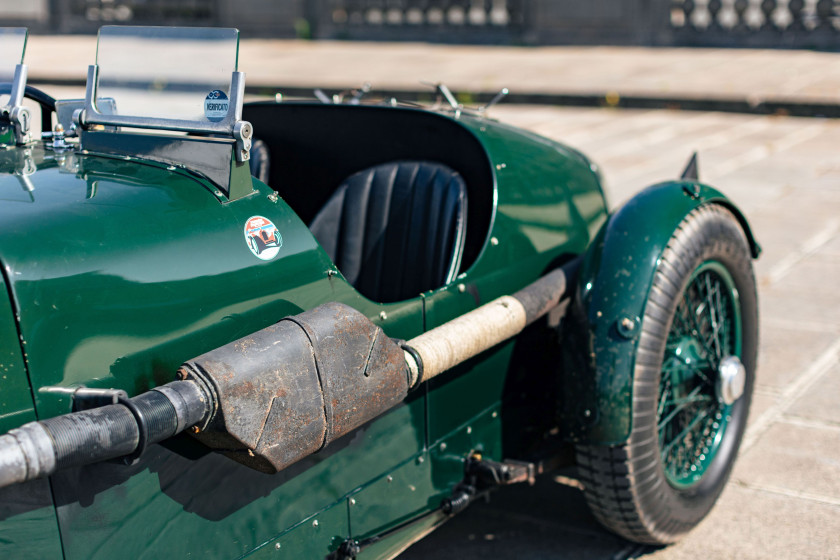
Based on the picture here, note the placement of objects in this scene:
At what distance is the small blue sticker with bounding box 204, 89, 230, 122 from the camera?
2.06 m

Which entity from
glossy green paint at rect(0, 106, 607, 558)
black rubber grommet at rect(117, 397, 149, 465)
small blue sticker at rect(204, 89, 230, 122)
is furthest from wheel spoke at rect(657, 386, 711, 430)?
black rubber grommet at rect(117, 397, 149, 465)

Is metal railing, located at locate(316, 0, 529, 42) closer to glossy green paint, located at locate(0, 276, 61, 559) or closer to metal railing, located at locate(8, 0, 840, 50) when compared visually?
metal railing, located at locate(8, 0, 840, 50)

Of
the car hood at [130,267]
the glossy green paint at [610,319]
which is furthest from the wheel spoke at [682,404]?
the car hood at [130,267]

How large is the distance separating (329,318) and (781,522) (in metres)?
1.78

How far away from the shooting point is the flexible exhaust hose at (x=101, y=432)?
1.46m

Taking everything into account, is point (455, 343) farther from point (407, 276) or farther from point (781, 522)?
point (781, 522)

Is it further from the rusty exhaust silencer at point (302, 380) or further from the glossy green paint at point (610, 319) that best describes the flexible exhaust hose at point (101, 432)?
the glossy green paint at point (610, 319)

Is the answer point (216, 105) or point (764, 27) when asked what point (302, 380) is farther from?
point (764, 27)

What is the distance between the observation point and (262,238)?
198 cm

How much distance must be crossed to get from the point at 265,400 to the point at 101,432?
33 cm

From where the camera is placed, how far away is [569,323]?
8.92 feet

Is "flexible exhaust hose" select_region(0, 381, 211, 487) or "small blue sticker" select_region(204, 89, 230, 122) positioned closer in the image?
"flexible exhaust hose" select_region(0, 381, 211, 487)

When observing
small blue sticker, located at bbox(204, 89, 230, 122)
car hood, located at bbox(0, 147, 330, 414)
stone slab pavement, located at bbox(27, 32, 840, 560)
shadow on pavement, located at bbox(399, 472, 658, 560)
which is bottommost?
shadow on pavement, located at bbox(399, 472, 658, 560)

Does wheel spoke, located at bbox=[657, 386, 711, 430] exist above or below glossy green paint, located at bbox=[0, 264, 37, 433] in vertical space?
below
